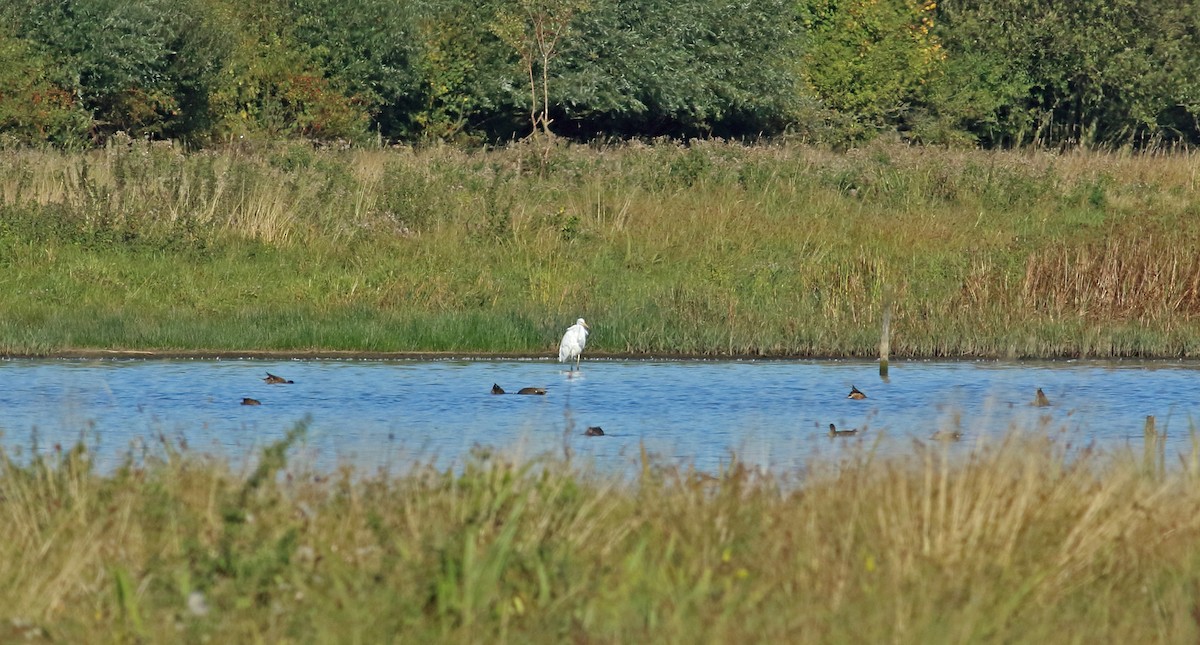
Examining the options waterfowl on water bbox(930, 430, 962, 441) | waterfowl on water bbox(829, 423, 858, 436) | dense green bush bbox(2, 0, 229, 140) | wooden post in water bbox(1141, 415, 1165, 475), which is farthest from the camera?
dense green bush bbox(2, 0, 229, 140)

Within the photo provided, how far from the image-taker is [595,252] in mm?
20281

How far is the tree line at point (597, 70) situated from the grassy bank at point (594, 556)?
18.0 m

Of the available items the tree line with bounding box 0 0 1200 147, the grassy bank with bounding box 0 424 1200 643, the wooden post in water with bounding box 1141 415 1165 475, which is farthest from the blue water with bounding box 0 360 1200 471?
the tree line with bounding box 0 0 1200 147

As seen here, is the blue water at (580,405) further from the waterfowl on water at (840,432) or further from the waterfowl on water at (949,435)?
the waterfowl on water at (949,435)

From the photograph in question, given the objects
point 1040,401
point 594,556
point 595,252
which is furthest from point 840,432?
point 595,252

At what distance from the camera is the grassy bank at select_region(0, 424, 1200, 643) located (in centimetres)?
593

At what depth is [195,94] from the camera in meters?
32.1

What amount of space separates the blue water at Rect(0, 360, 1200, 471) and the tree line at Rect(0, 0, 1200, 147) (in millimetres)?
10342

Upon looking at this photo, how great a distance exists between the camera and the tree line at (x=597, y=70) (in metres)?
29.8

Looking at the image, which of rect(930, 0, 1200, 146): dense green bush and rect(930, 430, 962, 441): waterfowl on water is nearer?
rect(930, 430, 962, 441): waterfowl on water

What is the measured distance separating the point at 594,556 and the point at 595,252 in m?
13.7

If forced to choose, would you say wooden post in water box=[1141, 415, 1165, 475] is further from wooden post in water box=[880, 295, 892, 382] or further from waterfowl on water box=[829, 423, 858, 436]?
wooden post in water box=[880, 295, 892, 382]

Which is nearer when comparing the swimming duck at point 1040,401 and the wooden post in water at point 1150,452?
the wooden post in water at point 1150,452

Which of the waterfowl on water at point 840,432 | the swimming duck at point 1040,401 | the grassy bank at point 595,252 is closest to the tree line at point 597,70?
the grassy bank at point 595,252
